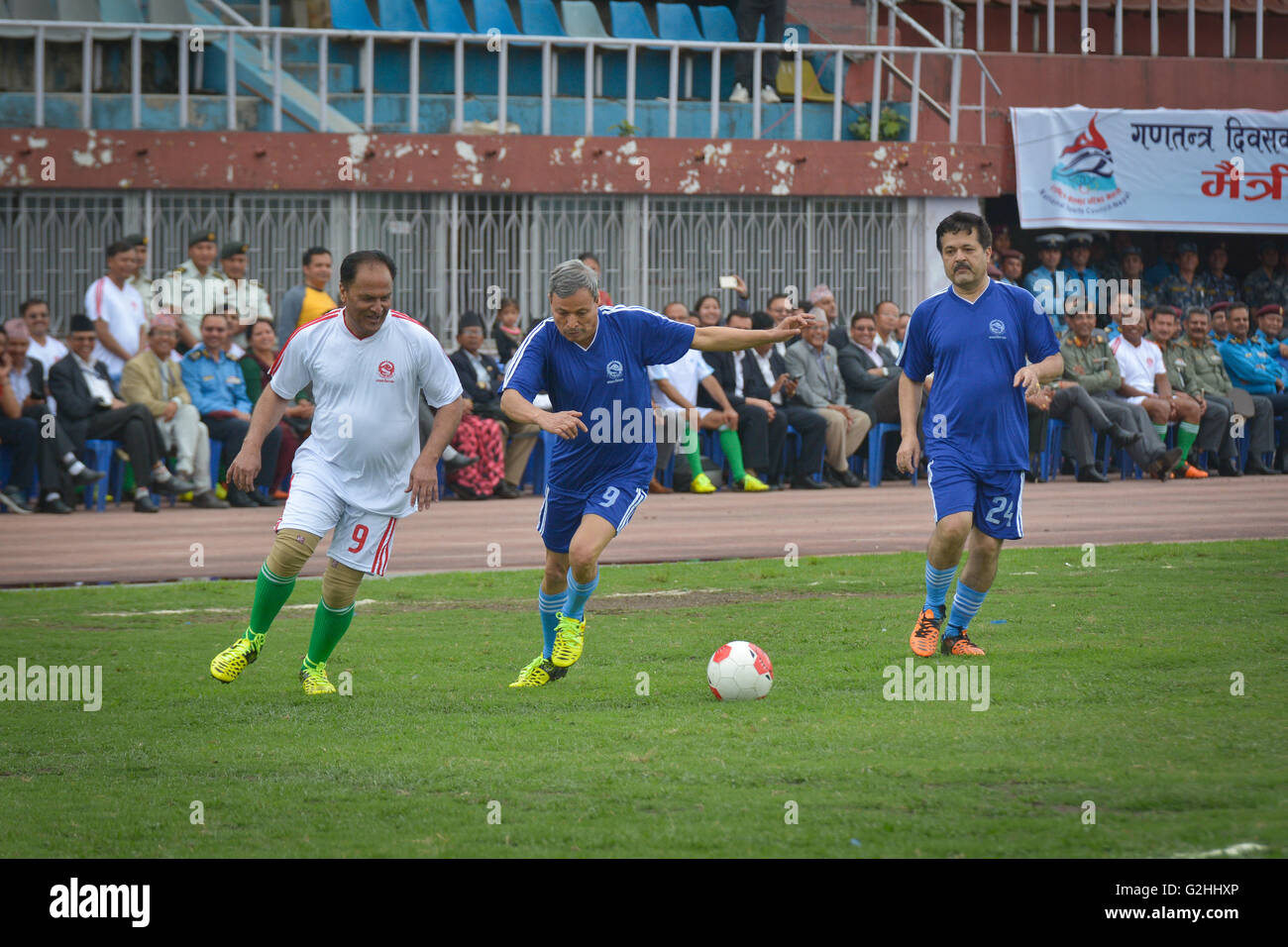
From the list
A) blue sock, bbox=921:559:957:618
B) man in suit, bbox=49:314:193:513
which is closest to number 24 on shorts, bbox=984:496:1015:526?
blue sock, bbox=921:559:957:618

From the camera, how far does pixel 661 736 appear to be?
7.07 metres

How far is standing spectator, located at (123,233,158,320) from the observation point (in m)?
17.9

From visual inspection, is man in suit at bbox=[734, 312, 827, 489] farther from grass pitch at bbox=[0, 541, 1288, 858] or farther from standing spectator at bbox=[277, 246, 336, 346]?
grass pitch at bbox=[0, 541, 1288, 858]

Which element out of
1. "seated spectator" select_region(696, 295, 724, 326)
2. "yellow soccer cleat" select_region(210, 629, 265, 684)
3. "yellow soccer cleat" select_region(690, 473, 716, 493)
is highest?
"seated spectator" select_region(696, 295, 724, 326)

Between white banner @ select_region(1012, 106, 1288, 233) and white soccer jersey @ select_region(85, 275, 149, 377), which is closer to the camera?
white soccer jersey @ select_region(85, 275, 149, 377)

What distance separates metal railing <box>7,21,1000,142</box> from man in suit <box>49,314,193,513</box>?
5.39 metres

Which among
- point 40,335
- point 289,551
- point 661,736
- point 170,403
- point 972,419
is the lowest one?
point 661,736

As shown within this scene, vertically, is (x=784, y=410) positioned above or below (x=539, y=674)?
above

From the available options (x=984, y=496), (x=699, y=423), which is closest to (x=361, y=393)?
(x=984, y=496)

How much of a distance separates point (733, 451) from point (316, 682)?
38.0ft

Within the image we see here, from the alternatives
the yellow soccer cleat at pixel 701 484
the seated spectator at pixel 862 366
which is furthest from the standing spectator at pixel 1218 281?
the yellow soccer cleat at pixel 701 484

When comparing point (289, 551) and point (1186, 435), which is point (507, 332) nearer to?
point (1186, 435)

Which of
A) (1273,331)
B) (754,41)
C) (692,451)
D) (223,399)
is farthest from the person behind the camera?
(754,41)
